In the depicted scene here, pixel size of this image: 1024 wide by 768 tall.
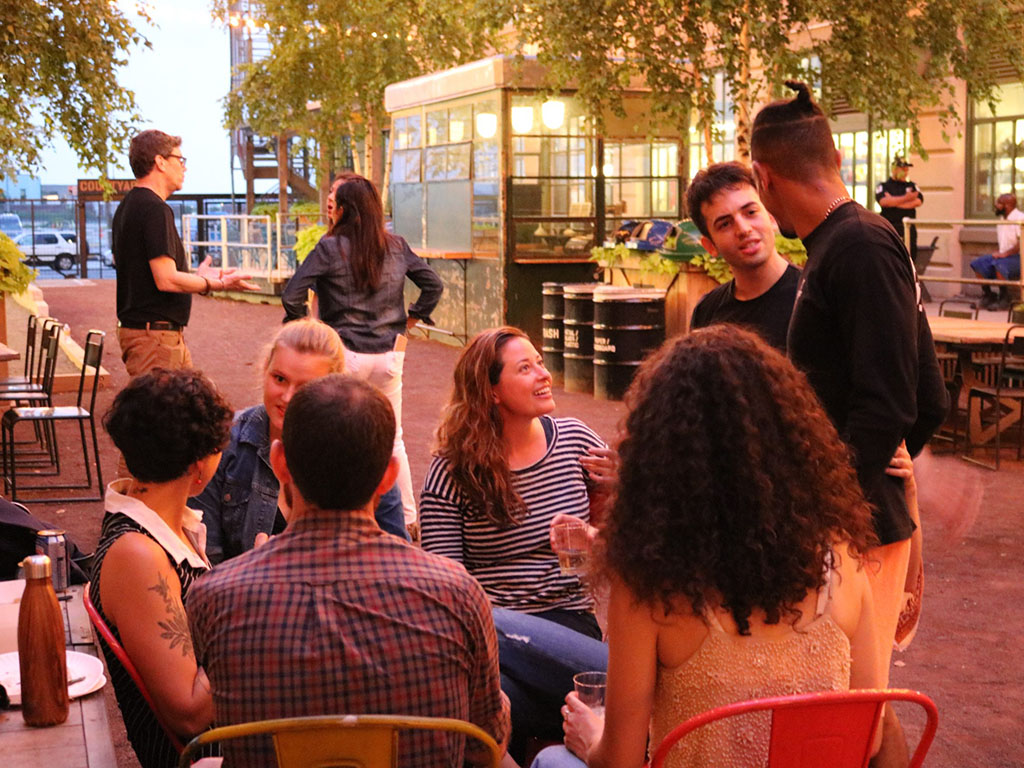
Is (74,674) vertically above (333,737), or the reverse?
(333,737)

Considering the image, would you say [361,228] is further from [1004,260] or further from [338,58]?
[338,58]

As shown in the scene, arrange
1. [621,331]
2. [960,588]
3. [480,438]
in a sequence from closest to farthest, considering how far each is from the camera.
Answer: [480,438]
[960,588]
[621,331]

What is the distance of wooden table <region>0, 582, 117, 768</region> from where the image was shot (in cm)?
232

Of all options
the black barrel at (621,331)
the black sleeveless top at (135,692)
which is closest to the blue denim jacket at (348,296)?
the black sleeveless top at (135,692)

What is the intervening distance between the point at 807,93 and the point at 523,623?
1.46m

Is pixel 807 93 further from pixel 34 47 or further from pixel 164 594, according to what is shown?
pixel 34 47

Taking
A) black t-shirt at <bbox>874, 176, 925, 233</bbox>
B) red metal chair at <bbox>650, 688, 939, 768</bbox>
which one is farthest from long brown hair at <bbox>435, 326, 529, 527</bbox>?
black t-shirt at <bbox>874, 176, 925, 233</bbox>

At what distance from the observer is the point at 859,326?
110 inches

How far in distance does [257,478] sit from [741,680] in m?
1.94

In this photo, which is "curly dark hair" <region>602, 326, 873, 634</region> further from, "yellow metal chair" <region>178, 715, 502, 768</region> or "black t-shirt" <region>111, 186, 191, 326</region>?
"black t-shirt" <region>111, 186, 191, 326</region>

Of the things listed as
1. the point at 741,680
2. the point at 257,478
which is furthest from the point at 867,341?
the point at 257,478

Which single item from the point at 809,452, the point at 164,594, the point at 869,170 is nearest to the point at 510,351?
the point at 164,594

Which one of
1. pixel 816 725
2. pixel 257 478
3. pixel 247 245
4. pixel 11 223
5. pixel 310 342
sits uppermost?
pixel 11 223

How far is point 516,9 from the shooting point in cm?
1364
